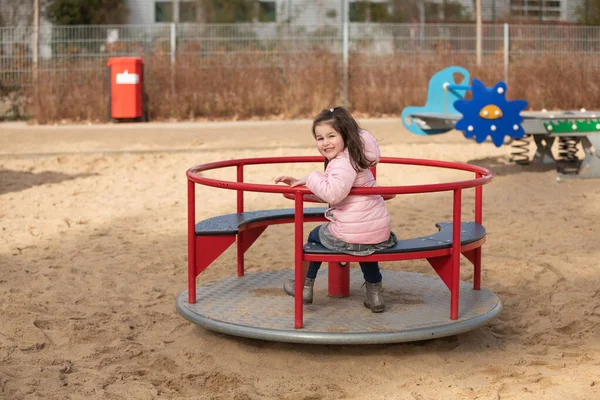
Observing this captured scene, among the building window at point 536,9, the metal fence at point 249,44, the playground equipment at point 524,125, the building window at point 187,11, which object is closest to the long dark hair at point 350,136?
the playground equipment at point 524,125

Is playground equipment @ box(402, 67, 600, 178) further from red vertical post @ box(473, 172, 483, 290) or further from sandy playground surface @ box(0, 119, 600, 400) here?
red vertical post @ box(473, 172, 483, 290)

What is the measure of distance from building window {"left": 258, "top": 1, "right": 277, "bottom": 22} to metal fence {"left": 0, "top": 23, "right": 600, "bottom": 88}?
1115 centimetres

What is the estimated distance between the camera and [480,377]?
3.75 meters

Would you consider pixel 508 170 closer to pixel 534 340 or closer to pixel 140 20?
pixel 534 340

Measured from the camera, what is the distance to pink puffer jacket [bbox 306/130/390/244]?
3.91m

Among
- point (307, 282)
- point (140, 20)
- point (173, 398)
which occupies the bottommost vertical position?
point (173, 398)

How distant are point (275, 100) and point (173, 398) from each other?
11.9 m

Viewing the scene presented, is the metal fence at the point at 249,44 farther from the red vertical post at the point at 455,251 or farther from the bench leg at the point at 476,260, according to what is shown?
the red vertical post at the point at 455,251

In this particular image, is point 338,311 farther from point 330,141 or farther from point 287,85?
point 287,85

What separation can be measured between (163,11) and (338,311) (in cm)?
2407

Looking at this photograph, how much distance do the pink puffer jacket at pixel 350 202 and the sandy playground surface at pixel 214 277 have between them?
1.72 ft

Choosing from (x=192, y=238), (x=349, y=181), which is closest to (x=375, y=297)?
(x=349, y=181)

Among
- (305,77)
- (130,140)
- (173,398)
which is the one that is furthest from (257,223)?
(305,77)

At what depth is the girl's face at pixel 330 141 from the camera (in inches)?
157
